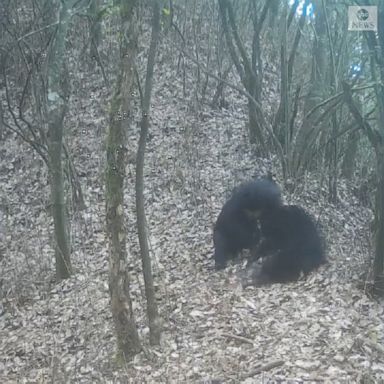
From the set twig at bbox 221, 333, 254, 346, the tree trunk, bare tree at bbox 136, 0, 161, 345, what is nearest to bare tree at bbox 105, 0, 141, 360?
bare tree at bbox 136, 0, 161, 345

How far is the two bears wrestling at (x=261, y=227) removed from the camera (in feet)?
24.6

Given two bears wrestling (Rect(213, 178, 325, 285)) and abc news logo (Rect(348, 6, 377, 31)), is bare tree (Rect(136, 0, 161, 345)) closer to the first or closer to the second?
two bears wrestling (Rect(213, 178, 325, 285))

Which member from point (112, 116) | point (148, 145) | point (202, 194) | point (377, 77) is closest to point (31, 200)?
point (148, 145)

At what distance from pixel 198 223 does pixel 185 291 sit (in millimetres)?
1812

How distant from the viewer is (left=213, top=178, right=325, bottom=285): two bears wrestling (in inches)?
295

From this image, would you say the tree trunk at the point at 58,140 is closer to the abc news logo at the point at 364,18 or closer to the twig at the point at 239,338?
the twig at the point at 239,338

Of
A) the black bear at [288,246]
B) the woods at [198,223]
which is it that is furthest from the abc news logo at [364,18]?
the black bear at [288,246]

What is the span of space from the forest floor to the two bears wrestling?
0.98ft

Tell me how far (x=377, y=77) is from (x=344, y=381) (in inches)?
132

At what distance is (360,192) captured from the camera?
30.8ft

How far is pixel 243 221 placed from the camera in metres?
7.68

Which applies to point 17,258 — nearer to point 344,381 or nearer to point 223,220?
point 223,220

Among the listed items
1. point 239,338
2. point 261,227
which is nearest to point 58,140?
point 261,227

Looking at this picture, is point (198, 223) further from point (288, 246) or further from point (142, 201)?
point (142, 201)
